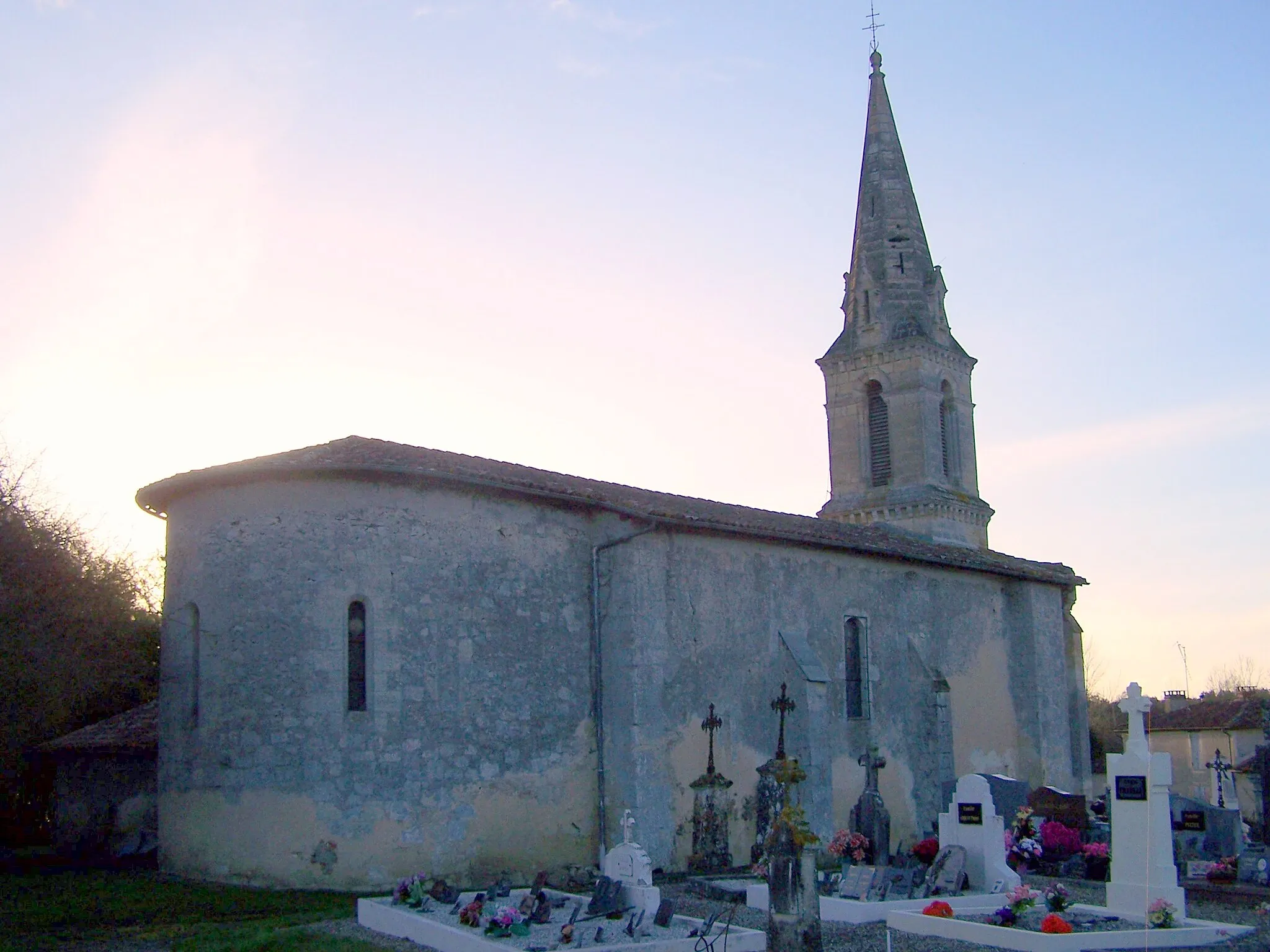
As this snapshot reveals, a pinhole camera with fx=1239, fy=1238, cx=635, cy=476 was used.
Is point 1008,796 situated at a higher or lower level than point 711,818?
higher

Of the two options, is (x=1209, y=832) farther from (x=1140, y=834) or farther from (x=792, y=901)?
(x=792, y=901)

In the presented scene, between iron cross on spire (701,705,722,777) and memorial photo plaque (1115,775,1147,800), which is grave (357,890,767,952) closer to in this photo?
memorial photo plaque (1115,775,1147,800)

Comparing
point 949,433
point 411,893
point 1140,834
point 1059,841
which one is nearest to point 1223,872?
point 1059,841

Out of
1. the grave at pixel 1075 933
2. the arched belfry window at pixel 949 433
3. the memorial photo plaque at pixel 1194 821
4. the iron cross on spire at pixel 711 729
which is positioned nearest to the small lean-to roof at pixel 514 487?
the iron cross on spire at pixel 711 729

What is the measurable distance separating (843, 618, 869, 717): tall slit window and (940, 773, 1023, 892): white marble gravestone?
6277 mm

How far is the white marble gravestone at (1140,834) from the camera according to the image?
14.0 metres

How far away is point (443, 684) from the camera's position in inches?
654

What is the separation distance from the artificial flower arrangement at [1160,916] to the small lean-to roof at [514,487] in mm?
8177

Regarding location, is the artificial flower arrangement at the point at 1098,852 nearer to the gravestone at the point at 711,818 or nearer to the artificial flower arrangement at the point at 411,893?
the gravestone at the point at 711,818

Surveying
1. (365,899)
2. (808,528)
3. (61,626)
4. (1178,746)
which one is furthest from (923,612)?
(1178,746)

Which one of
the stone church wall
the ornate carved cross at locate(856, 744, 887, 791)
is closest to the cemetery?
the ornate carved cross at locate(856, 744, 887, 791)

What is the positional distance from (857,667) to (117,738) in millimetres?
12621

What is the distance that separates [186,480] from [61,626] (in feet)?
11.2

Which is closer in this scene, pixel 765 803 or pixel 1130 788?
pixel 1130 788
